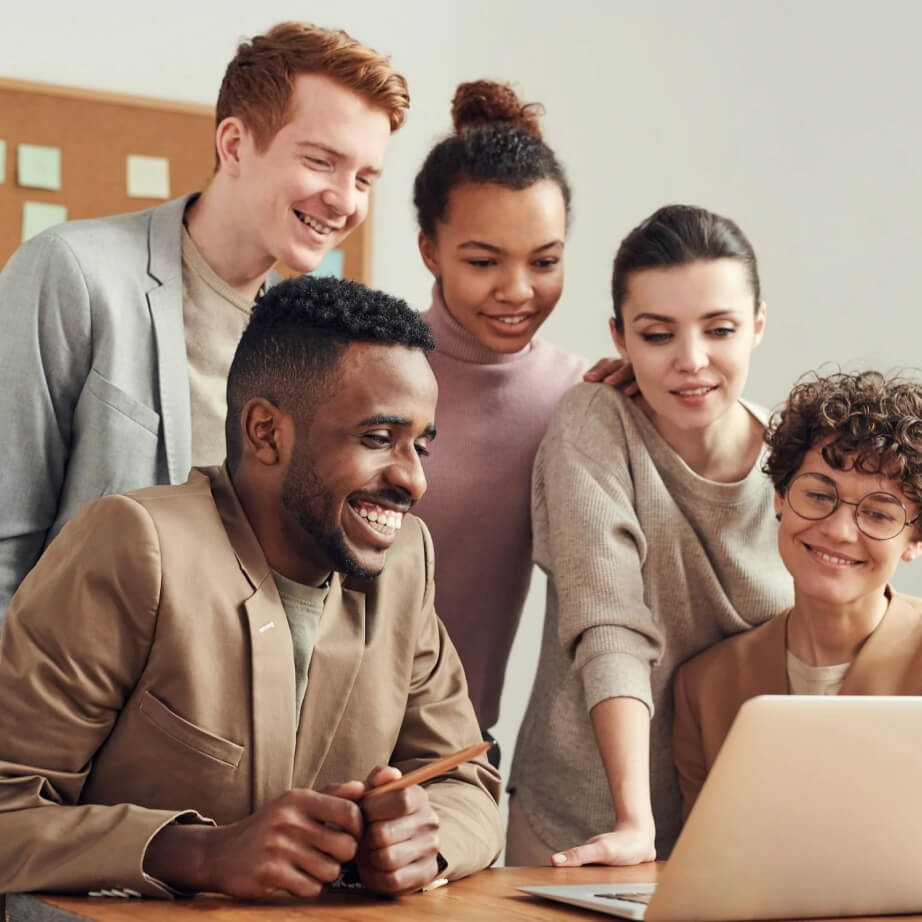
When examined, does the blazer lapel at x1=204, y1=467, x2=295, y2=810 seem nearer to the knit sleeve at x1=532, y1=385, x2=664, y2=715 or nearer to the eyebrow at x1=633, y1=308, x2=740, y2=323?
the knit sleeve at x1=532, y1=385, x2=664, y2=715

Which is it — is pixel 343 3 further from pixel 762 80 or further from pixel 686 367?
pixel 686 367

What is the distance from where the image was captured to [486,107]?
7.93 ft

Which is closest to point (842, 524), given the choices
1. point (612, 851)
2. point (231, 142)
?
point (612, 851)

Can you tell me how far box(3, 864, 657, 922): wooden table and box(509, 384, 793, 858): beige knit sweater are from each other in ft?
2.26

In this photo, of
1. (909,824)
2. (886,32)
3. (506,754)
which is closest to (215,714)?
(909,824)

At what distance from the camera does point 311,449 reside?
1494 mm

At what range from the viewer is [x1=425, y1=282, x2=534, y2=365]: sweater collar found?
7.58ft

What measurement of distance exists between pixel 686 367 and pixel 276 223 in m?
0.62

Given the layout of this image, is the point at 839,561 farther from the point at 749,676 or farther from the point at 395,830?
the point at 395,830

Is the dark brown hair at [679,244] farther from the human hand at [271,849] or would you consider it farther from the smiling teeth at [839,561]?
the human hand at [271,849]

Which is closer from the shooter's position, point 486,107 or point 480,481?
point 480,481

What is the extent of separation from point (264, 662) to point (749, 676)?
0.86 metres

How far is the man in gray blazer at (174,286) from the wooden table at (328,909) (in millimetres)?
687

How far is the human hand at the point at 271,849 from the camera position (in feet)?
4.06
